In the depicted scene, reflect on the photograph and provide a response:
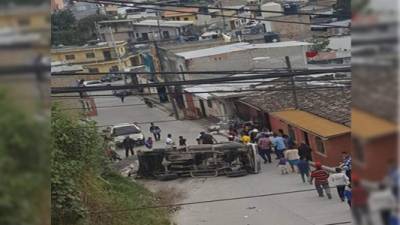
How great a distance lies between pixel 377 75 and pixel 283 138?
9.50ft

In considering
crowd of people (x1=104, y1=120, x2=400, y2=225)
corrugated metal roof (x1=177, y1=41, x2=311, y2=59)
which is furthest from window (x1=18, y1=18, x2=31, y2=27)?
corrugated metal roof (x1=177, y1=41, x2=311, y2=59)

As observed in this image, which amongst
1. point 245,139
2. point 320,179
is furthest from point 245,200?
point 320,179

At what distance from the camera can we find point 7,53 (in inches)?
19.3

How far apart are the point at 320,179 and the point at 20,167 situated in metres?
2.63

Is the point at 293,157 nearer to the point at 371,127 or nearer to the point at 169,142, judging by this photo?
the point at 169,142

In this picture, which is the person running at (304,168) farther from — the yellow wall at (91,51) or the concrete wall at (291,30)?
the yellow wall at (91,51)

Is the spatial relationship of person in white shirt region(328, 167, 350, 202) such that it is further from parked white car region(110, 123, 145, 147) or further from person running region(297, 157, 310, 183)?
parked white car region(110, 123, 145, 147)

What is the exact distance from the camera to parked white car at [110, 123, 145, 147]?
4164mm

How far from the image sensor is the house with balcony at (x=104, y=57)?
9.58 feet

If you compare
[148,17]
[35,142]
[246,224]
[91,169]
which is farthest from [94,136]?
[35,142]

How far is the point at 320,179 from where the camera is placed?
298 cm

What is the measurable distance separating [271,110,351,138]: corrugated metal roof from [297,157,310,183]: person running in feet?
0.66

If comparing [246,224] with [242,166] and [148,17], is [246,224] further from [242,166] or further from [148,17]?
[148,17]

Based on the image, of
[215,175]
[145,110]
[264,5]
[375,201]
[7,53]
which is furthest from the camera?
[145,110]
